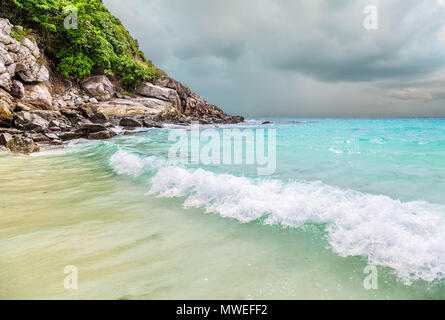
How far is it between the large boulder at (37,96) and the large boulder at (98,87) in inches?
337

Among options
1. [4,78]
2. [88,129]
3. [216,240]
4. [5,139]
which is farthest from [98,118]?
[216,240]

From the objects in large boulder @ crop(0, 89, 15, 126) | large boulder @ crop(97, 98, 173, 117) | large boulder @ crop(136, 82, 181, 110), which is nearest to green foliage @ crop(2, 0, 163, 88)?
large boulder @ crop(136, 82, 181, 110)

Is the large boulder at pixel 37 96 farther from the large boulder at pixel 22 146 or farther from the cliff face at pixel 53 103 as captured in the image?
the large boulder at pixel 22 146

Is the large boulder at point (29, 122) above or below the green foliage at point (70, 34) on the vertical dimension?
below

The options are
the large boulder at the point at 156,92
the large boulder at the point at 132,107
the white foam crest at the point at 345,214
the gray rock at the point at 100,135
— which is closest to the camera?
the white foam crest at the point at 345,214

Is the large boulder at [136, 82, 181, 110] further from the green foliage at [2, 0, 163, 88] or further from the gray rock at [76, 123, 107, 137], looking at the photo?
the gray rock at [76, 123, 107, 137]

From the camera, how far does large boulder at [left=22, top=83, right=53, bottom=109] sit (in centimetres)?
2241

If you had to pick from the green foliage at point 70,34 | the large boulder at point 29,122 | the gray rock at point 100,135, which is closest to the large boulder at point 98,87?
the green foliage at point 70,34

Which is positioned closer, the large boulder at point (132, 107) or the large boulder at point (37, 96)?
the large boulder at point (37, 96)

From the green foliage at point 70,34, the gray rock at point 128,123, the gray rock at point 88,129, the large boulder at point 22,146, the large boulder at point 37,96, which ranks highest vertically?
the green foliage at point 70,34

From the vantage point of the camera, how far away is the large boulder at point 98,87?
3294 centimetres
